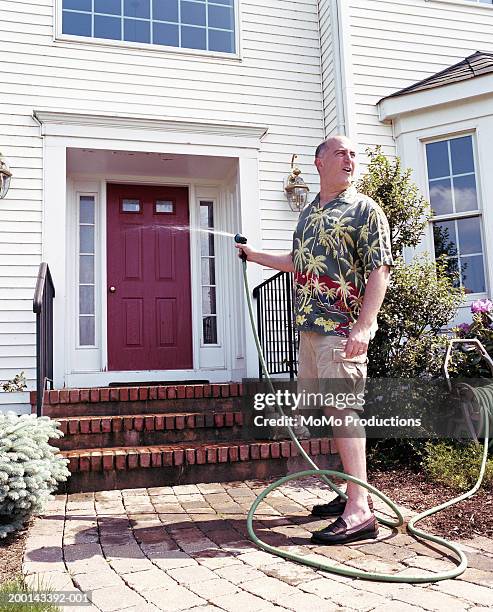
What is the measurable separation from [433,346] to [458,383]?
33 cm

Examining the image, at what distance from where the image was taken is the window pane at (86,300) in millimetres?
5293

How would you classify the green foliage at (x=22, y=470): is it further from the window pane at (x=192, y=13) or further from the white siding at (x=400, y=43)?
the window pane at (x=192, y=13)

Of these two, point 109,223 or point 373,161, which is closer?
point 373,161

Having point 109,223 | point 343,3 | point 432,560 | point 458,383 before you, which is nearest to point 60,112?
point 109,223

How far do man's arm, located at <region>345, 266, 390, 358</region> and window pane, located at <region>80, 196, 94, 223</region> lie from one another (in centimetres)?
371

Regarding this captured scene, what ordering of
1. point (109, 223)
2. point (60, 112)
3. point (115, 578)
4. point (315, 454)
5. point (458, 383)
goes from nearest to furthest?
1. point (115, 578)
2. point (315, 454)
3. point (458, 383)
4. point (60, 112)
5. point (109, 223)

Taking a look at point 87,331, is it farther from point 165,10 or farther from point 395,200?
point 165,10

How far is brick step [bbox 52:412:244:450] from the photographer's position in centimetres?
364

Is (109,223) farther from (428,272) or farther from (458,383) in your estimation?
(458,383)

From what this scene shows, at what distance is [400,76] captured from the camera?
5.62m

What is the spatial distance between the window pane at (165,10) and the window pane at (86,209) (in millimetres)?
1848

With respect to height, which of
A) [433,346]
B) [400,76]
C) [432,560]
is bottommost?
[432,560]

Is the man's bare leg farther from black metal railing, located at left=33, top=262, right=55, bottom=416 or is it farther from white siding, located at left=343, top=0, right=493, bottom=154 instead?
white siding, located at left=343, top=0, right=493, bottom=154

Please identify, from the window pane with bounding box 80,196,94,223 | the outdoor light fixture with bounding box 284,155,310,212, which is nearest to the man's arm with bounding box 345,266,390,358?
the outdoor light fixture with bounding box 284,155,310,212
